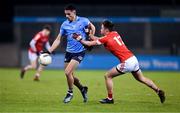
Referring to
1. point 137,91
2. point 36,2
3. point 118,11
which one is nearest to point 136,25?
point 118,11

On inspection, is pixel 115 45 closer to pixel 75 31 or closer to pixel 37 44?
pixel 75 31

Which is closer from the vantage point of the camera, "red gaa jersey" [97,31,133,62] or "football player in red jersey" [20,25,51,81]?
"red gaa jersey" [97,31,133,62]

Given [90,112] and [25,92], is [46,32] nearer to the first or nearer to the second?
[25,92]

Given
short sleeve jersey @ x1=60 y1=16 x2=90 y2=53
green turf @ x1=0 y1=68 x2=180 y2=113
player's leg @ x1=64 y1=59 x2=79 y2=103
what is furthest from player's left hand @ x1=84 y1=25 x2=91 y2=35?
green turf @ x1=0 y1=68 x2=180 y2=113

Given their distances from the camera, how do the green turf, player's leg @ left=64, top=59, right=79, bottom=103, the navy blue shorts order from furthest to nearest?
the navy blue shorts < player's leg @ left=64, top=59, right=79, bottom=103 < the green turf

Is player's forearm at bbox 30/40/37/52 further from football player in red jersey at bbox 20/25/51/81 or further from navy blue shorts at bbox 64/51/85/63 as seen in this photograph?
navy blue shorts at bbox 64/51/85/63

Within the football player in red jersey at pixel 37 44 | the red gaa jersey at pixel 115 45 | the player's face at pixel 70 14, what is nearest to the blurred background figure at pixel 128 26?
the football player in red jersey at pixel 37 44

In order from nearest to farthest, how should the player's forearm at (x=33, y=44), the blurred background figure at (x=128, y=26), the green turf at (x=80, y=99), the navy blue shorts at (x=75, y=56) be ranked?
the green turf at (x=80, y=99) → the navy blue shorts at (x=75, y=56) → the player's forearm at (x=33, y=44) → the blurred background figure at (x=128, y=26)

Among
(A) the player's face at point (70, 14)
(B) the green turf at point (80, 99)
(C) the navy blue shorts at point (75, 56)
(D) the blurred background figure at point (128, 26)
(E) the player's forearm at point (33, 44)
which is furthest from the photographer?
(D) the blurred background figure at point (128, 26)

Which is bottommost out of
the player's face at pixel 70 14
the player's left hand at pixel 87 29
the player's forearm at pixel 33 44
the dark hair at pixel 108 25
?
the player's forearm at pixel 33 44

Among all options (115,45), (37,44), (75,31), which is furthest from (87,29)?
(37,44)

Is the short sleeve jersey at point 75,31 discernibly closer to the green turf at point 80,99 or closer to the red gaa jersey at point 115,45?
the red gaa jersey at point 115,45

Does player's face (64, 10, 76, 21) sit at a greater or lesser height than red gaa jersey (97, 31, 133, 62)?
greater

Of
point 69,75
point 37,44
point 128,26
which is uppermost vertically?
point 69,75
